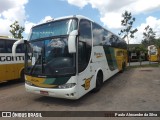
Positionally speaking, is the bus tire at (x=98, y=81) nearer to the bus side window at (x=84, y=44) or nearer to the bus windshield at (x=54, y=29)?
the bus side window at (x=84, y=44)

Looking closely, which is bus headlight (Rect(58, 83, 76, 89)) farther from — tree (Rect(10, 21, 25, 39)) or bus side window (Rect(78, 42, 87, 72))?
tree (Rect(10, 21, 25, 39))

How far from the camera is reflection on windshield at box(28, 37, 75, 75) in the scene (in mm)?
7277

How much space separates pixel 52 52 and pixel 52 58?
228 millimetres

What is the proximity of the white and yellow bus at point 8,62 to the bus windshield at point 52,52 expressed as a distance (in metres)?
4.74

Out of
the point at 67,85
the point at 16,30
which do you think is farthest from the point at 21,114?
the point at 16,30

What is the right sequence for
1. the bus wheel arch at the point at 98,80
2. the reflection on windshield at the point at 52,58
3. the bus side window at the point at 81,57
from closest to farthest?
the reflection on windshield at the point at 52,58 < the bus side window at the point at 81,57 < the bus wheel arch at the point at 98,80

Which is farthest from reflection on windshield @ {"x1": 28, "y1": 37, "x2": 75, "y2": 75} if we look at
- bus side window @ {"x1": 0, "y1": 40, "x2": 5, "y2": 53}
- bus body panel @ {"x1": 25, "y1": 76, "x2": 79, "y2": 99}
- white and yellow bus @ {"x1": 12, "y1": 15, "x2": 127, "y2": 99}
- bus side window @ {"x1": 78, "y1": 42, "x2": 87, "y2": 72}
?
bus side window @ {"x1": 0, "y1": 40, "x2": 5, "y2": 53}

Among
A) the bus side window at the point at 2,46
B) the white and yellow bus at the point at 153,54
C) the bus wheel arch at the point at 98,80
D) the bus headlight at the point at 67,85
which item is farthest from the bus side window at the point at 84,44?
the white and yellow bus at the point at 153,54

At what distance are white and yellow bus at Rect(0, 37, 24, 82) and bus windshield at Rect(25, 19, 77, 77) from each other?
4743 millimetres

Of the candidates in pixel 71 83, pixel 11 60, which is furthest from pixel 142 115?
pixel 11 60

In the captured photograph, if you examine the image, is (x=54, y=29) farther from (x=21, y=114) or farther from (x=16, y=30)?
(x=16, y=30)

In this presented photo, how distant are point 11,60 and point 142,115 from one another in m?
9.17

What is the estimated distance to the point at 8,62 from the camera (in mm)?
12617

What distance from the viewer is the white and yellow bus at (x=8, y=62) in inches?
481
